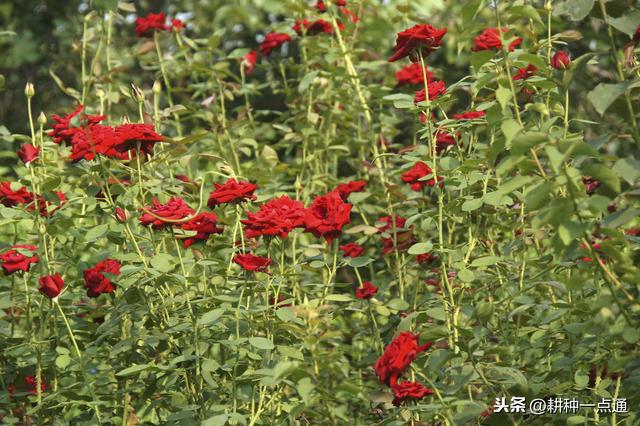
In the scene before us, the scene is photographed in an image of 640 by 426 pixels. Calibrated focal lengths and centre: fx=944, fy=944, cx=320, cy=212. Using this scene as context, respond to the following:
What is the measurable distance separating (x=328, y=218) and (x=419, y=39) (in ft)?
1.77

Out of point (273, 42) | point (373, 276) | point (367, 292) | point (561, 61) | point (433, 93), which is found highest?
point (561, 61)

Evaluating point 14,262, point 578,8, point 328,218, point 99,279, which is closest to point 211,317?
point 328,218

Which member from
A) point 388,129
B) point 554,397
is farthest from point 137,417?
point 388,129

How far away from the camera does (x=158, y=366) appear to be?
240cm

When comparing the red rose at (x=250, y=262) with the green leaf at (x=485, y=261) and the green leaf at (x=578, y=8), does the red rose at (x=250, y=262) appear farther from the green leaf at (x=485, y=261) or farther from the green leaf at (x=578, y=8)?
the green leaf at (x=578, y=8)

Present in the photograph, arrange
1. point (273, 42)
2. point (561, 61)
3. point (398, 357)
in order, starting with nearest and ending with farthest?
point (398, 357) < point (561, 61) < point (273, 42)

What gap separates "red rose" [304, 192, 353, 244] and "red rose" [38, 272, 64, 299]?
0.68m

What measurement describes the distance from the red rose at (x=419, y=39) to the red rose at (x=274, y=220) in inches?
21.6

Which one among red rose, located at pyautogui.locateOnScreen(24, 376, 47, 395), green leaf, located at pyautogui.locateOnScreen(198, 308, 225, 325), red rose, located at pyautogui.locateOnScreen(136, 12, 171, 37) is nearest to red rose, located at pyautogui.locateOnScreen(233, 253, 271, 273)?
green leaf, located at pyautogui.locateOnScreen(198, 308, 225, 325)

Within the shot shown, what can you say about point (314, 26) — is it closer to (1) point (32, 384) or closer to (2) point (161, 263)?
(2) point (161, 263)

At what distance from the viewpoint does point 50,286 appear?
97.5 inches

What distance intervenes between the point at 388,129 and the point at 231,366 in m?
1.68

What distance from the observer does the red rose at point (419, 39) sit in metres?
2.51

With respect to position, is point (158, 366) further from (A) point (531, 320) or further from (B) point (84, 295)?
(A) point (531, 320)
